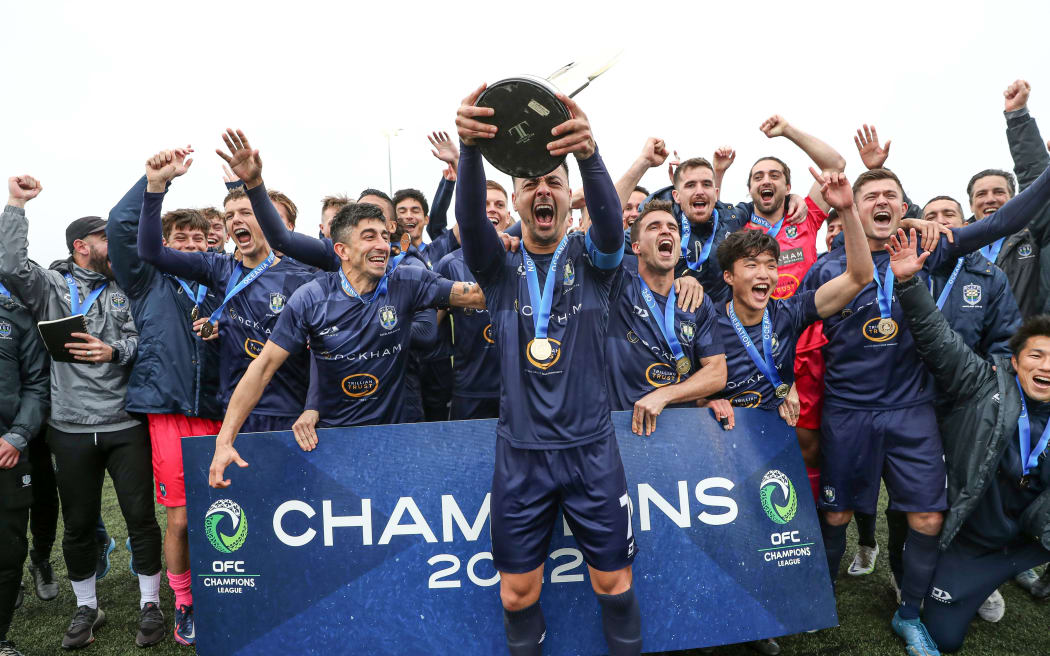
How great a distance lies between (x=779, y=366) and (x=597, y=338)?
4.81ft

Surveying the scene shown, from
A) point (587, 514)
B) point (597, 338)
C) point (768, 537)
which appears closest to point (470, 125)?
point (597, 338)

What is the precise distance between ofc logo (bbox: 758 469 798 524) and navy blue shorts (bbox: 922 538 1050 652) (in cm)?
93

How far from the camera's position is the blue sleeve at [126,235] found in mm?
3654

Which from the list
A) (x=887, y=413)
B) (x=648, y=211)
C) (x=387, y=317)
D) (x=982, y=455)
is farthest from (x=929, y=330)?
(x=387, y=317)

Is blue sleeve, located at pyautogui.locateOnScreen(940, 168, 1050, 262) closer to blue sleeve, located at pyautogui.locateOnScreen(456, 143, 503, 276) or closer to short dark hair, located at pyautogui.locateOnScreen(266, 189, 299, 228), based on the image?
blue sleeve, located at pyautogui.locateOnScreen(456, 143, 503, 276)

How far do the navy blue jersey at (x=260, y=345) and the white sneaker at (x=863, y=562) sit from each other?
4.05m

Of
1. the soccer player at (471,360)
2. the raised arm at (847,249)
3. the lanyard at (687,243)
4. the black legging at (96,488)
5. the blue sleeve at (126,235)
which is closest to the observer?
the raised arm at (847,249)

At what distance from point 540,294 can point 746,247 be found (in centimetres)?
158

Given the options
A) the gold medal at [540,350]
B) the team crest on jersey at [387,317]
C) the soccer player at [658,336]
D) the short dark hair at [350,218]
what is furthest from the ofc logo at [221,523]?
the soccer player at [658,336]

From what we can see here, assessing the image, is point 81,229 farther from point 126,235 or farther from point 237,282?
point 237,282

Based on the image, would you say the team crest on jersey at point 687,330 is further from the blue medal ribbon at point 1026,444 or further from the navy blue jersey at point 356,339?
the blue medal ribbon at point 1026,444

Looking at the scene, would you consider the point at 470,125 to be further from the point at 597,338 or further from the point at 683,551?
the point at 683,551

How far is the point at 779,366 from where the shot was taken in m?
3.60

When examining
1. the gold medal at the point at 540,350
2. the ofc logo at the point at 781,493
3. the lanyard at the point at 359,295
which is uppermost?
the lanyard at the point at 359,295
